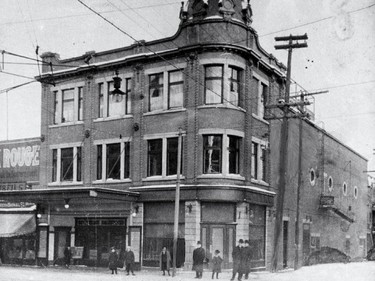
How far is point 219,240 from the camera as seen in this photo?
25.5 m

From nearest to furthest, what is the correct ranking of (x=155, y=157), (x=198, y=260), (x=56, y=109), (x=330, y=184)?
(x=198, y=260)
(x=155, y=157)
(x=56, y=109)
(x=330, y=184)

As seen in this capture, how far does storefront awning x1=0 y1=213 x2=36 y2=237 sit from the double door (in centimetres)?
1062

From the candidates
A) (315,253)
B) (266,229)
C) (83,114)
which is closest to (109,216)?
(83,114)

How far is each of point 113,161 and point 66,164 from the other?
10.9 ft

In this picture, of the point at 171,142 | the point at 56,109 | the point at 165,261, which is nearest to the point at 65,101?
the point at 56,109

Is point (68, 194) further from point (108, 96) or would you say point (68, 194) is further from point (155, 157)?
point (108, 96)

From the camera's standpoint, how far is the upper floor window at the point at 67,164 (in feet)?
98.5

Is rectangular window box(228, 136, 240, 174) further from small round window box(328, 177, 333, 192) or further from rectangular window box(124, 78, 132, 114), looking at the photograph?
small round window box(328, 177, 333, 192)

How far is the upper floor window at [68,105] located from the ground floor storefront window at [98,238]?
5.82 meters

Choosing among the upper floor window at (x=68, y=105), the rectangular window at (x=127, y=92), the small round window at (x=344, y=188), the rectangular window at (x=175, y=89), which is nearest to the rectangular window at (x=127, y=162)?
the rectangular window at (x=127, y=92)

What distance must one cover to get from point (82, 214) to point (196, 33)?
11.3 metres

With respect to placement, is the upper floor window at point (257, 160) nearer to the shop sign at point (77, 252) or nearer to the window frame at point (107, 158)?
the window frame at point (107, 158)

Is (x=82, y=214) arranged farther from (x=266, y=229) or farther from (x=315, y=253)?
(x=315, y=253)

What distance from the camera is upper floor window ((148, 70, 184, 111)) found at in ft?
88.5
